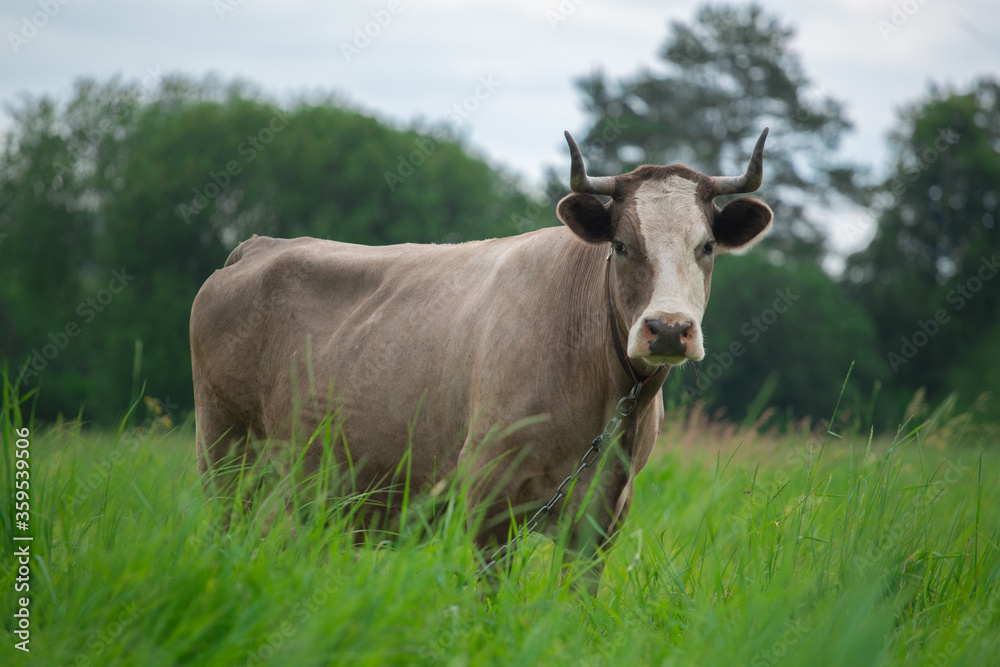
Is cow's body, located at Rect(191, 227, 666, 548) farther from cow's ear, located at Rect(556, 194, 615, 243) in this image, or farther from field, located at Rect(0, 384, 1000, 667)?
field, located at Rect(0, 384, 1000, 667)

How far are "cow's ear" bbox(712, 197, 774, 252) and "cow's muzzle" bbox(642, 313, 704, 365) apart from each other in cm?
87

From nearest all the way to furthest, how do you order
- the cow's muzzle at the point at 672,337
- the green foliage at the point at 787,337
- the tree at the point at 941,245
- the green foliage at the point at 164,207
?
the cow's muzzle at the point at 672,337 → the green foliage at the point at 164,207 → the green foliage at the point at 787,337 → the tree at the point at 941,245

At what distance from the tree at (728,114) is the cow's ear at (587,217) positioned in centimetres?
2886

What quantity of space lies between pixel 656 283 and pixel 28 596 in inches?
105

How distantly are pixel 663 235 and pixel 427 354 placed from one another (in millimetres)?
1521

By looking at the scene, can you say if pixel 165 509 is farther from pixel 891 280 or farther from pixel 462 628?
pixel 891 280

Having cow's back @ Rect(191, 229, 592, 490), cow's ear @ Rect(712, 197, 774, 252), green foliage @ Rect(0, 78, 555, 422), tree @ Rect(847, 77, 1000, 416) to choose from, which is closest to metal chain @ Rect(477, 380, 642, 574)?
cow's back @ Rect(191, 229, 592, 490)

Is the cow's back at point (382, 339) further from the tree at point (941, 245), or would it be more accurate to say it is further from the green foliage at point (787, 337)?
the tree at point (941, 245)

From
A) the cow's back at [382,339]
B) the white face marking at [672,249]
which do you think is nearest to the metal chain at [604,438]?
the cow's back at [382,339]

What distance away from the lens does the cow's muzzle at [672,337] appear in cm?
317

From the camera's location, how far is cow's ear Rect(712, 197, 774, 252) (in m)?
3.87

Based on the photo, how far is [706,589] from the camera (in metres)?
3.29

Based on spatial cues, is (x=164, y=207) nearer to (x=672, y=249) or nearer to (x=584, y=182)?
(x=584, y=182)

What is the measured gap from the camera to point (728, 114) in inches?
1318
